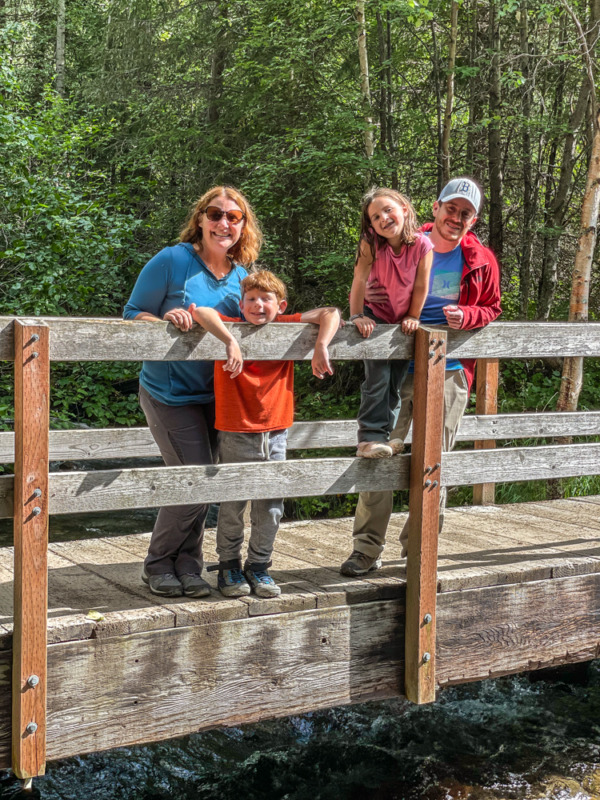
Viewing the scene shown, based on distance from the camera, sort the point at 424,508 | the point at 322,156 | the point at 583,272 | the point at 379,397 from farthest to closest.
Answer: the point at 322,156
the point at 583,272
the point at 379,397
the point at 424,508

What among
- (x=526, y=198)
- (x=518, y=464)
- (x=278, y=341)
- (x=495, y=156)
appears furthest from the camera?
(x=526, y=198)

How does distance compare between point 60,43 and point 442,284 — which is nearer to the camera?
point 442,284

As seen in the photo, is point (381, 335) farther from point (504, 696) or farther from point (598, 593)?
point (504, 696)

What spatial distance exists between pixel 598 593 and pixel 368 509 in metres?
1.48

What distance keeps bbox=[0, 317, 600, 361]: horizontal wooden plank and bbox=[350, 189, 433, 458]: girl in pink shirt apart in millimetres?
109

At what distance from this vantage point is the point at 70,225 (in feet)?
46.6

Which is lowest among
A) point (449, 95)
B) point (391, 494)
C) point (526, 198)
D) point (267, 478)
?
point (391, 494)

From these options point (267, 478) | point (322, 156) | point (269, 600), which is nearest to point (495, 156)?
point (322, 156)

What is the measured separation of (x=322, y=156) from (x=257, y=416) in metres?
9.91

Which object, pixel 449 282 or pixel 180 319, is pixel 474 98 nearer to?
pixel 449 282

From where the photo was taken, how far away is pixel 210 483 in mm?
3654

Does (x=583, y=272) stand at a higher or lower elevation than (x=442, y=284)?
higher

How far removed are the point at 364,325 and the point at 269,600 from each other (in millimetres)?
1292

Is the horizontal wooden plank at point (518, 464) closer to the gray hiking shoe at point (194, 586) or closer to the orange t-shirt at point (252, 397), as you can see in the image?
the orange t-shirt at point (252, 397)
